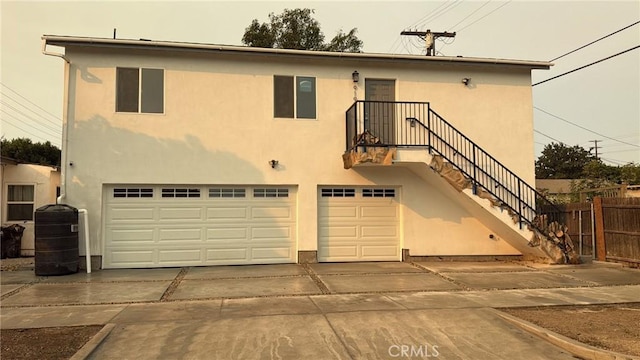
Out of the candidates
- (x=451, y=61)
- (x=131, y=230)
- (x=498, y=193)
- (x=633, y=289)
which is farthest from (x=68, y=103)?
(x=633, y=289)

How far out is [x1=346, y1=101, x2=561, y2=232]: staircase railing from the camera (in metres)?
12.0

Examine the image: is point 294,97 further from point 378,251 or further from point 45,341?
point 45,341

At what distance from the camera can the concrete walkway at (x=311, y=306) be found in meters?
5.36

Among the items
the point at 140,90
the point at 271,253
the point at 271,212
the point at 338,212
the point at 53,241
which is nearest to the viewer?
the point at 53,241

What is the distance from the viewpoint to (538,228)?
11.5 metres

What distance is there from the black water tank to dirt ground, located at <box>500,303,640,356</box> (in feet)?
30.6

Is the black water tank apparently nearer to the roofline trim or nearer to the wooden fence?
the roofline trim

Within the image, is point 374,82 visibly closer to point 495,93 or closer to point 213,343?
point 495,93

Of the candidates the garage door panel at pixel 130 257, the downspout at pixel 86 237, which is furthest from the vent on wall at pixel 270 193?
the downspout at pixel 86 237

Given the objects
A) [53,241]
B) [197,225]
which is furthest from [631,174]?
[53,241]

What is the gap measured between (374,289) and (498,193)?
18.9ft

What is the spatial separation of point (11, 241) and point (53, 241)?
15.1 feet

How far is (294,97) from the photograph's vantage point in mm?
12141

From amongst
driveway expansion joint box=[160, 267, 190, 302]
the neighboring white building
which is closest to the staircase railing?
driveway expansion joint box=[160, 267, 190, 302]
